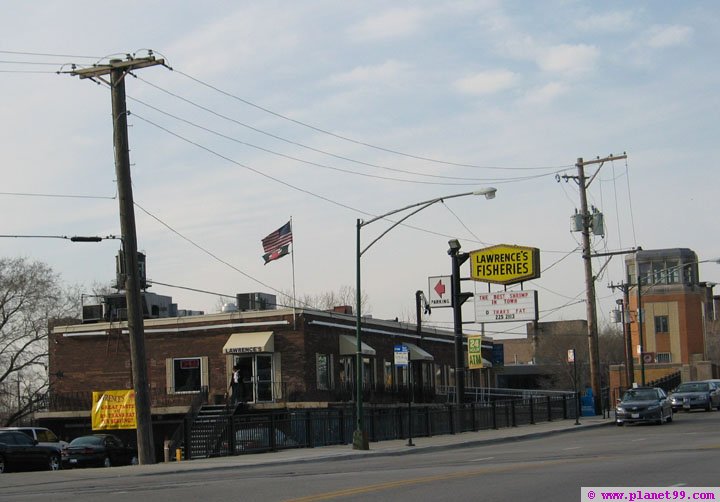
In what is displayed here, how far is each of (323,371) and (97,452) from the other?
12.6 meters

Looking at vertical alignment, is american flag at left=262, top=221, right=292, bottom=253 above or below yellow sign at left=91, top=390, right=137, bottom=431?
above

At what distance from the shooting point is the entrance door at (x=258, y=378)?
45281 millimetres

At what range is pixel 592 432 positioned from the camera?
3775 centimetres

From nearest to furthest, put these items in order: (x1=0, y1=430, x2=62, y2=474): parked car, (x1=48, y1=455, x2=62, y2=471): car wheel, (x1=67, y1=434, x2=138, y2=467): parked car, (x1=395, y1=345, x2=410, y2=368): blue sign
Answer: (x1=0, y1=430, x2=62, y2=474): parked car < (x1=395, y1=345, x2=410, y2=368): blue sign < (x1=48, y1=455, x2=62, y2=471): car wheel < (x1=67, y1=434, x2=138, y2=467): parked car

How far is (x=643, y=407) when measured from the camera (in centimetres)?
3884

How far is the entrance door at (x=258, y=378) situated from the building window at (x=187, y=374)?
2.19 meters

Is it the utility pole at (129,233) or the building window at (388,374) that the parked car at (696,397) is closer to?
the building window at (388,374)

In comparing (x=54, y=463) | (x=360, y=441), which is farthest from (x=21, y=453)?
(x=360, y=441)

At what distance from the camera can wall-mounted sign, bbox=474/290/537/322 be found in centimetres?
4944

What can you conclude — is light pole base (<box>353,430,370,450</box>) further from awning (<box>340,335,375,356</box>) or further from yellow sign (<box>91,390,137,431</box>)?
awning (<box>340,335,375,356</box>)

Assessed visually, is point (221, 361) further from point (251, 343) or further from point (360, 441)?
point (360, 441)

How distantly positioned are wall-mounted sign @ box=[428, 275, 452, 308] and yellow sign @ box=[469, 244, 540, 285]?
11.9 ft

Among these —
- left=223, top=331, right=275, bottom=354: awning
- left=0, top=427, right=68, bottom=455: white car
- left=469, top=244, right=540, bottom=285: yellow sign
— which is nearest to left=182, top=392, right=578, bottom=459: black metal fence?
left=0, top=427, right=68, bottom=455: white car

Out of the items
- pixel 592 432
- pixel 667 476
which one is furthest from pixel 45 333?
pixel 667 476
